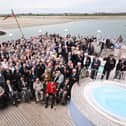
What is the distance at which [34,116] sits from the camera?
639cm

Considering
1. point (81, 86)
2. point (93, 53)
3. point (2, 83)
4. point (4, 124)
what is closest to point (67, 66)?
point (81, 86)

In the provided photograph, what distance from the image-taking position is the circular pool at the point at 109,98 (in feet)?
19.0

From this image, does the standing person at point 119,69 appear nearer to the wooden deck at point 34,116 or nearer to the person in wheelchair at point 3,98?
the wooden deck at point 34,116

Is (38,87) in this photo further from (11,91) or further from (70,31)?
(70,31)

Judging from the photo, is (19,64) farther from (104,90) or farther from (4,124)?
(104,90)

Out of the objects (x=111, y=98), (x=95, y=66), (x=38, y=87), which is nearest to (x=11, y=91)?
(x=38, y=87)

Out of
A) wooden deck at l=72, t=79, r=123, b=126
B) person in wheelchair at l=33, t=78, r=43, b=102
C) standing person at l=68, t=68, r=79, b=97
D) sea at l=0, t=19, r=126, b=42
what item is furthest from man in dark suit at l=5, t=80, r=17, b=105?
sea at l=0, t=19, r=126, b=42

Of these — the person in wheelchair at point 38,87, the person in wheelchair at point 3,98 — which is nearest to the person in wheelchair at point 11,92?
the person in wheelchair at point 3,98

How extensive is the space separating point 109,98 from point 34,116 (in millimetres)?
2847

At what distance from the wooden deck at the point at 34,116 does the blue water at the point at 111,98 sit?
3.97ft

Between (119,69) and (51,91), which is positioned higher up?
(119,69)

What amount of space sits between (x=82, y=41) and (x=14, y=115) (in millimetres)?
7372

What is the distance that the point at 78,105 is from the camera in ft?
19.6

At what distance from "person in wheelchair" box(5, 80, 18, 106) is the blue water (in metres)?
2.74
